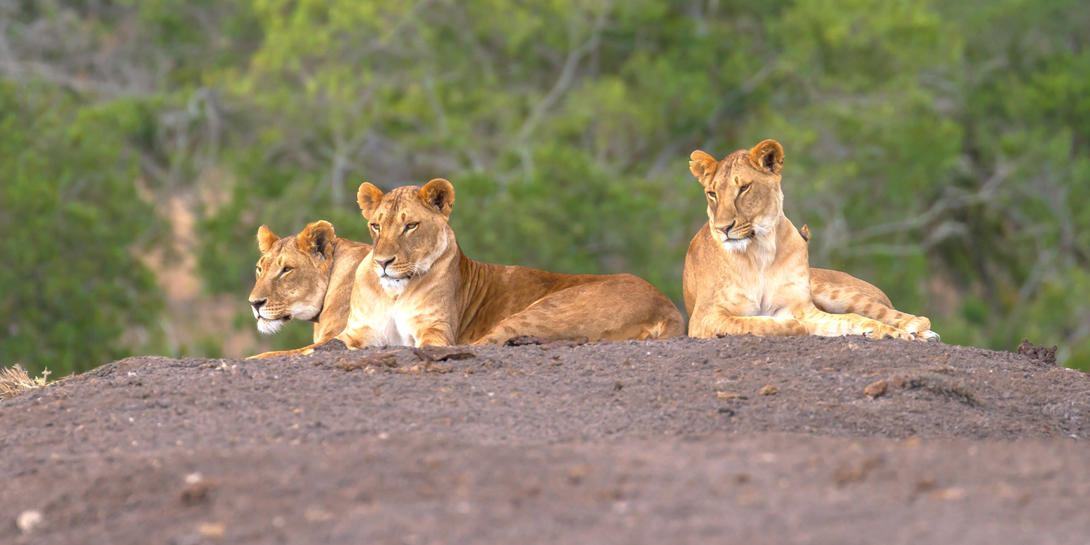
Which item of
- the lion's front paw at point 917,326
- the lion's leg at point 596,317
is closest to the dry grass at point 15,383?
the lion's leg at point 596,317

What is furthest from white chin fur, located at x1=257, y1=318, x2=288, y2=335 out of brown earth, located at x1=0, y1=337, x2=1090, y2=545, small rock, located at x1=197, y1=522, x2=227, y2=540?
small rock, located at x1=197, y1=522, x2=227, y2=540

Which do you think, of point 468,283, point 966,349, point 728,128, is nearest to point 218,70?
point 728,128

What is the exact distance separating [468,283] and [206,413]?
292 centimetres

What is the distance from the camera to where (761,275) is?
8078 millimetres

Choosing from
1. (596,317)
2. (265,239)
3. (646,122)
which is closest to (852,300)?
(596,317)

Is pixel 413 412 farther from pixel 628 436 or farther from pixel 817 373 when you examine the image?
pixel 817 373

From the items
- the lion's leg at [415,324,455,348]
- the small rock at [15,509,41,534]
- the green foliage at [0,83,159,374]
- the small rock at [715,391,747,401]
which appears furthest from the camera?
the green foliage at [0,83,159,374]

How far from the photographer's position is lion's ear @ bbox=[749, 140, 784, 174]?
7.99 metres

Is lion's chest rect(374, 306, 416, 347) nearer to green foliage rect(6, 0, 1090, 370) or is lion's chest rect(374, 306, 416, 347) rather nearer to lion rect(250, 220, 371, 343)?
lion rect(250, 220, 371, 343)

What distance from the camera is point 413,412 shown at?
6.16 m

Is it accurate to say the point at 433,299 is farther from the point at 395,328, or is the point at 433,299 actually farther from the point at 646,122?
the point at 646,122

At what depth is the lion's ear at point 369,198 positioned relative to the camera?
27.4ft

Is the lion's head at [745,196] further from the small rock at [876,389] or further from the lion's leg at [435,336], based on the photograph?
the lion's leg at [435,336]

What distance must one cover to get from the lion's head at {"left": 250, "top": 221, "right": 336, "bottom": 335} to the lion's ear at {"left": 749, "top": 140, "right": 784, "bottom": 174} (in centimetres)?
259
